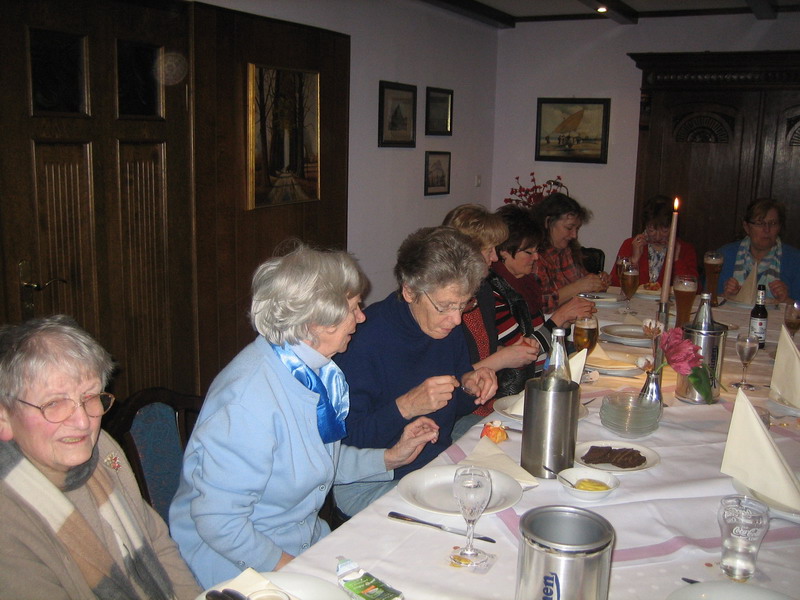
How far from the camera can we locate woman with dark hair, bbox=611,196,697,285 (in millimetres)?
4352

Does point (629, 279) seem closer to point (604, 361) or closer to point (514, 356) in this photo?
point (604, 361)

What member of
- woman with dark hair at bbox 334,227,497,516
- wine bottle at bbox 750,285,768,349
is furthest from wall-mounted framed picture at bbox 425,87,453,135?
woman with dark hair at bbox 334,227,497,516

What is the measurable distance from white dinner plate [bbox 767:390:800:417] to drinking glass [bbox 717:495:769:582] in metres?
0.97

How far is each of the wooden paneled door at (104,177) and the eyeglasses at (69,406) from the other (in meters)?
1.69

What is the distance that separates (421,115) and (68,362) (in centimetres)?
475

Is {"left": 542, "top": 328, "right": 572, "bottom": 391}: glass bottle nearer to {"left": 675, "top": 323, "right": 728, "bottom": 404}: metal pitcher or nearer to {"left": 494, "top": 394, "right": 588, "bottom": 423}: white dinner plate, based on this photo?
{"left": 494, "top": 394, "right": 588, "bottom": 423}: white dinner plate

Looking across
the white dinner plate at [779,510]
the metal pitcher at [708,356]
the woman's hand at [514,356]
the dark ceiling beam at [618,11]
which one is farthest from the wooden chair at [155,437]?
the dark ceiling beam at [618,11]

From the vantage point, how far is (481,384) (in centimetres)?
221

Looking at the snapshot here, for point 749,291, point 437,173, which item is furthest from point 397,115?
point 749,291

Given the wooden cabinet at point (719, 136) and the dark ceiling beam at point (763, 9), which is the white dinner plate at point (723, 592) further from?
the dark ceiling beam at point (763, 9)

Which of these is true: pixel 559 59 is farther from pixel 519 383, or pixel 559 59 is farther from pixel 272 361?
pixel 272 361

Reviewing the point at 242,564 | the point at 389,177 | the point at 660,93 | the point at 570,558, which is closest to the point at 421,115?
the point at 389,177

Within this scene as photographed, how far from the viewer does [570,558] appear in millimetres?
1047

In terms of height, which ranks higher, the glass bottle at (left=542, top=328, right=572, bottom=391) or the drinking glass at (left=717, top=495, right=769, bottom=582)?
the glass bottle at (left=542, top=328, right=572, bottom=391)
